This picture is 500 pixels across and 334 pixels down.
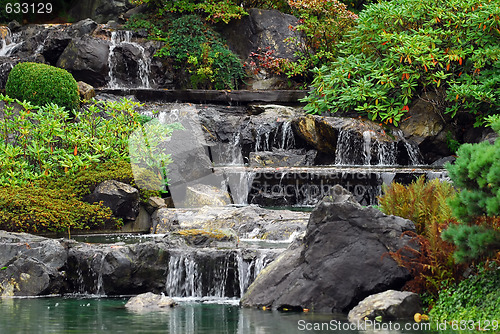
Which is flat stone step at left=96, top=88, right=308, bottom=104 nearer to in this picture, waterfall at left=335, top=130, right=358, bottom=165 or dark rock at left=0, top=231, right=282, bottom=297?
waterfall at left=335, top=130, right=358, bottom=165

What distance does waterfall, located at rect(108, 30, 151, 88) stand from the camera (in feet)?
68.5

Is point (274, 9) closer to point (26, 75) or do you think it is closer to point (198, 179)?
→ point (26, 75)

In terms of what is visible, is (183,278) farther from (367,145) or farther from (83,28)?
(83,28)

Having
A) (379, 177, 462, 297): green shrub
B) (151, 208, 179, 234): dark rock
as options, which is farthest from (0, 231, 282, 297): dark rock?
(151, 208, 179, 234): dark rock

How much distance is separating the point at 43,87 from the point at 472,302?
12843 mm

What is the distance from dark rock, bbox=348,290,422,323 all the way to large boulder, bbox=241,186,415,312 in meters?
0.32

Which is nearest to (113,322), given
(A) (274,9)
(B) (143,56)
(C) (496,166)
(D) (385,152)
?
(C) (496,166)

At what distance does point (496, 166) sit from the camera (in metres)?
5.75

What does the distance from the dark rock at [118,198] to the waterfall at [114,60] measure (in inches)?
389

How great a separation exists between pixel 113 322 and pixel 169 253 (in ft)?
6.46

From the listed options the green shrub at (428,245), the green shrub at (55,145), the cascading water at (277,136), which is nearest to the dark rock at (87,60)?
the cascading water at (277,136)

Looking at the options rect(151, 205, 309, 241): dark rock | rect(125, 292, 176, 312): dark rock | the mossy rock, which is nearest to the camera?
rect(125, 292, 176, 312): dark rock

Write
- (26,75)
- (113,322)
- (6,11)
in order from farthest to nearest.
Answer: (6,11)
(26,75)
(113,322)

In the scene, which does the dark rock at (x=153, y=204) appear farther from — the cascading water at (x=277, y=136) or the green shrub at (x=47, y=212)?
the cascading water at (x=277, y=136)
